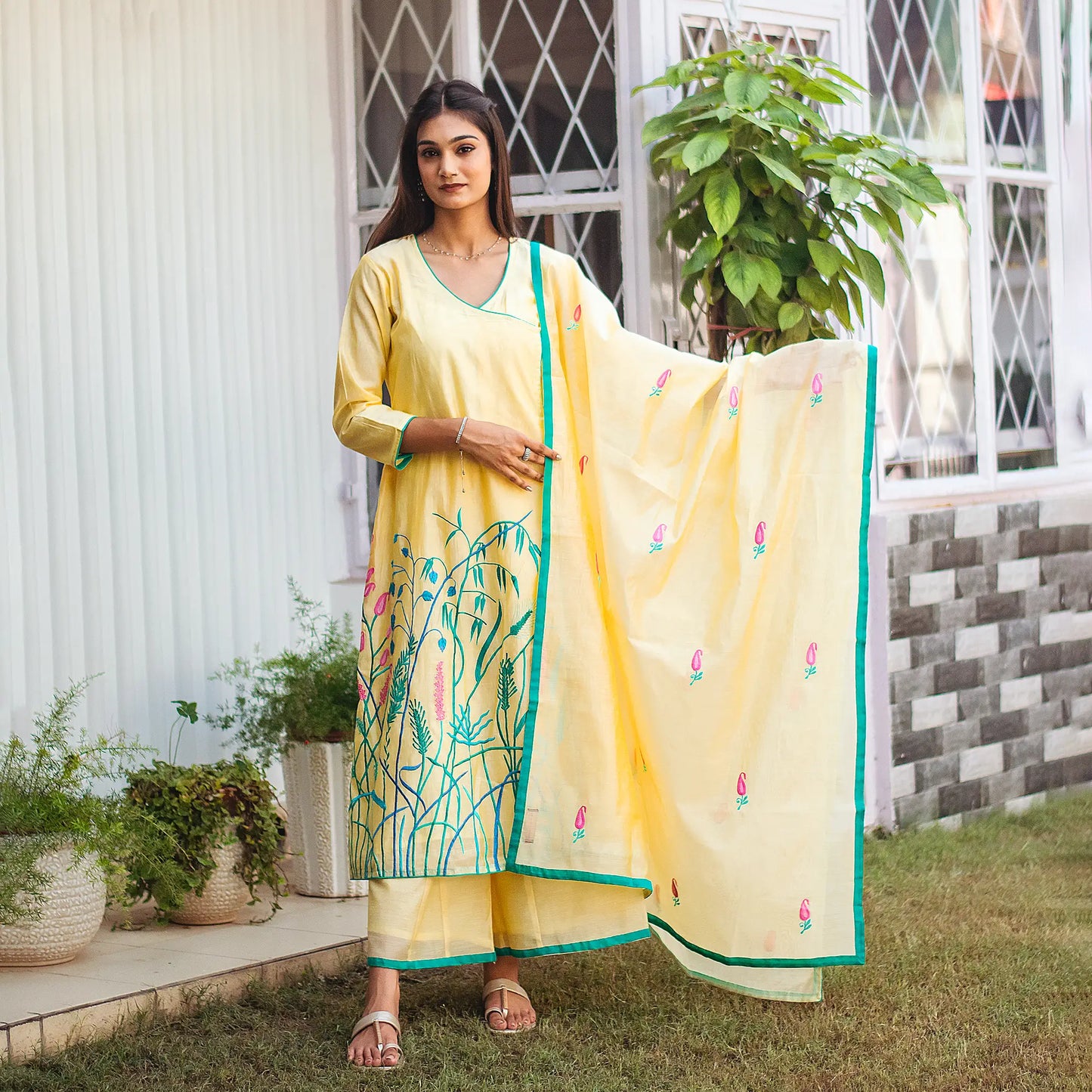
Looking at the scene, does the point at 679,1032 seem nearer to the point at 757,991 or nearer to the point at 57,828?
the point at 757,991

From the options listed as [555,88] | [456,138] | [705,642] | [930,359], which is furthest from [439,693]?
[930,359]

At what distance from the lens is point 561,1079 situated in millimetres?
2375

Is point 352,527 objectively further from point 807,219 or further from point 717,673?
point 717,673

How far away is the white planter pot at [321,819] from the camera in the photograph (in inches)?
138

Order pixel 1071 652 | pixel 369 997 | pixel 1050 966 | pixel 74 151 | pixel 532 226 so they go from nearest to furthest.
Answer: pixel 369 997 → pixel 1050 966 → pixel 74 151 → pixel 532 226 → pixel 1071 652

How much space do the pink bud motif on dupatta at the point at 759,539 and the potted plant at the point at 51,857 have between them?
Answer: 1.33 m

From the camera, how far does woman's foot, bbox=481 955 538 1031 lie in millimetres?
2633

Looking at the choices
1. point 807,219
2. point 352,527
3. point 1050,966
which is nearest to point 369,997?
point 1050,966

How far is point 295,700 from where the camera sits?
3.58m

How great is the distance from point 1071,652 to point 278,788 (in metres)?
2.48

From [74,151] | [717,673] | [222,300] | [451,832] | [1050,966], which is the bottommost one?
[1050,966]

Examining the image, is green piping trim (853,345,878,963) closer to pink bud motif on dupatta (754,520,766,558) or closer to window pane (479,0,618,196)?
pink bud motif on dupatta (754,520,766,558)

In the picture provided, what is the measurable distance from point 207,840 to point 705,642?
1.22m

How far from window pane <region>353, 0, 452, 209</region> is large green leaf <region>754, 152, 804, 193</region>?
0.93 metres
